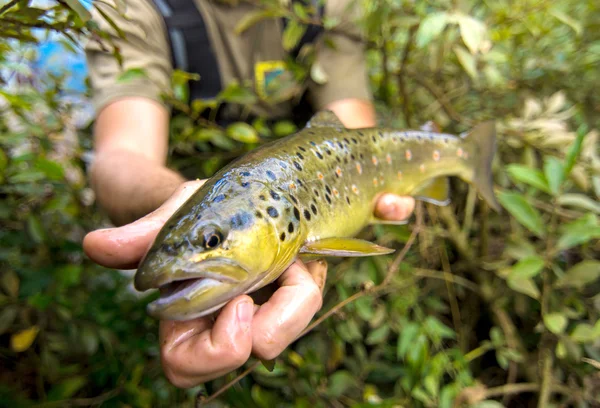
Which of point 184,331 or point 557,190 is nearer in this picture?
point 184,331

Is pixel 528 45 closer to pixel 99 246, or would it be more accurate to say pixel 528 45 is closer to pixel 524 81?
pixel 524 81

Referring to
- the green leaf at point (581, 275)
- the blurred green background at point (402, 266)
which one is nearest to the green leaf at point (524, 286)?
the blurred green background at point (402, 266)

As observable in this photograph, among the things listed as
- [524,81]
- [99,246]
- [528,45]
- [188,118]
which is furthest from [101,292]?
[528,45]

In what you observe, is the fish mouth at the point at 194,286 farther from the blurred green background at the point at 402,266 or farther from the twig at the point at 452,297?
the twig at the point at 452,297

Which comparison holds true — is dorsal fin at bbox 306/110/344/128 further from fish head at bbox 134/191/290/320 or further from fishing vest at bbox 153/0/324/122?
fishing vest at bbox 153/0/324/122

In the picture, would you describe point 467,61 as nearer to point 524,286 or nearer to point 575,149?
point 575,149

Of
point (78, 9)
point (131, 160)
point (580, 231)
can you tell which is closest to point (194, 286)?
point (78, 9)
